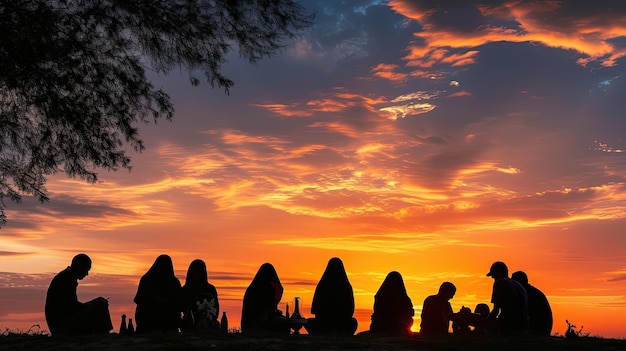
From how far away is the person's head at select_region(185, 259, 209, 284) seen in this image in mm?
15883

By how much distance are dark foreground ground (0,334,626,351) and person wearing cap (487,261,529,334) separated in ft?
2.23

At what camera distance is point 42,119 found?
19531 millimetres

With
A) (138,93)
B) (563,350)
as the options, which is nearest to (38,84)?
(138,93)

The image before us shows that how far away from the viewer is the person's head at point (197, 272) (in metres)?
15.9

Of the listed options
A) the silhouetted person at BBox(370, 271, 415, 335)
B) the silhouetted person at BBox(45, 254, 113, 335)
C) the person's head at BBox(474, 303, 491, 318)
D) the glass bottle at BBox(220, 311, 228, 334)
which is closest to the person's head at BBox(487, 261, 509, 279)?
the person's head at BBox(474, 303, 491, 318)

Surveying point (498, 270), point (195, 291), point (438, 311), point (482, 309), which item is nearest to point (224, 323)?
point (195, 291)

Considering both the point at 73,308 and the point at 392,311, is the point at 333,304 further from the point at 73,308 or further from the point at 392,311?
the point at 73,308

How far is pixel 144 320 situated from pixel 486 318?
6.85 metres

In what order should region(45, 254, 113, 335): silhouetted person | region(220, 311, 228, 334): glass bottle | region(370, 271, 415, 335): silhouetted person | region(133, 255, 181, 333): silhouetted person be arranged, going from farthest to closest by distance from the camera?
region(370, 271, 415, 335): silhouetted person < region(133, 255, 181, 333): silhouetted person < region(220, 311, 228, 334): glass bottle < region(45, 254, 113, 335): silhouetted person

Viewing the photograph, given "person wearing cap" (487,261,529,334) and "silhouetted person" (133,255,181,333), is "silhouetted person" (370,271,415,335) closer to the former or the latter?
"person wearing cap" (487,261,529,334)

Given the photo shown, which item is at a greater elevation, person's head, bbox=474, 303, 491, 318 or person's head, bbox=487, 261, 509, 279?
person's head, bbox=487, 261, 509, 279

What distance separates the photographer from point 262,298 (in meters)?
17.3

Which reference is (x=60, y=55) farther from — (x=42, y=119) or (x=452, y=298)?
(x=452, y=298)

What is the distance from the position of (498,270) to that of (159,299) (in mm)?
6912
